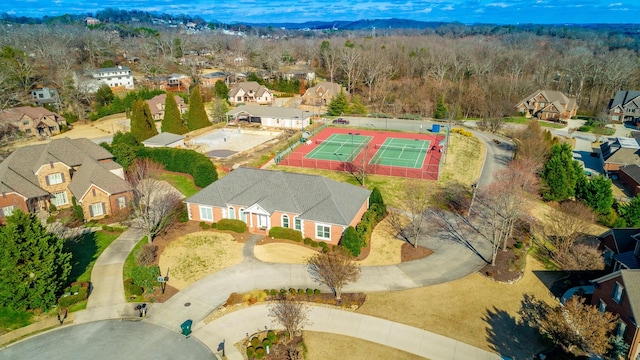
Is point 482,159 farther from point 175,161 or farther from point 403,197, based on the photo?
point 175,161

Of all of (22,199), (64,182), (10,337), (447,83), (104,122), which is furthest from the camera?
(447,83)

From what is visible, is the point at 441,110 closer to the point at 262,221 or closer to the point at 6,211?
the point at 262,221

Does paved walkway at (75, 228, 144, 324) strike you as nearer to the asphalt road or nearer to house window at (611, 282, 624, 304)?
the asphalt road

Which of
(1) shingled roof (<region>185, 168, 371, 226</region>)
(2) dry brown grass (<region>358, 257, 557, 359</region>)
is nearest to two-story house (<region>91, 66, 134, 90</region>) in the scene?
(1) shingled roof (<region>185, 168, 371, 226</region>)

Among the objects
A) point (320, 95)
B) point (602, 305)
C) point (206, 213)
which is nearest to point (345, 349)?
point (602, 305)

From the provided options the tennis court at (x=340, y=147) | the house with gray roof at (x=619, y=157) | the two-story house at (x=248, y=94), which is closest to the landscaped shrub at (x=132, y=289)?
the tennis court at (x=340, y=147)

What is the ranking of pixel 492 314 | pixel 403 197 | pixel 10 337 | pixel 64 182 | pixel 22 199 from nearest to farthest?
pixel 10 337 → pixel 492 314 → pixel 22 199 → pixel 64 182 → pixel 403 197

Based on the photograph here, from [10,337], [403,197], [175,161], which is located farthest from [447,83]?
[10,337]
